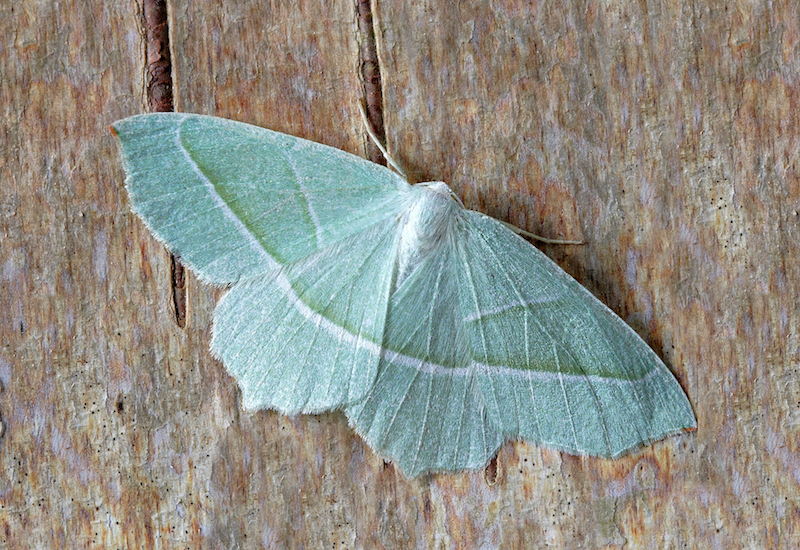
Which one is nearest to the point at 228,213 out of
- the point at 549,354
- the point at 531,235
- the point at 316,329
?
the point at 316,329

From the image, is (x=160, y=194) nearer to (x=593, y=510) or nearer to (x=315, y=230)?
(x=315, y=230)

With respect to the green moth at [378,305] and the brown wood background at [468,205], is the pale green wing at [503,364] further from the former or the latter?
the brown wood background at [468,205]

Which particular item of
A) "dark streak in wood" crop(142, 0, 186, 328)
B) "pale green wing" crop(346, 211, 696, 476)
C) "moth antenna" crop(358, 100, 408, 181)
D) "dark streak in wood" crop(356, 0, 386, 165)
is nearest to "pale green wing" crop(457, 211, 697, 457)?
"pale green wing" crop(346, 211, 696, 476)

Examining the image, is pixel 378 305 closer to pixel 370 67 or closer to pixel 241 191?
pixel 241 191

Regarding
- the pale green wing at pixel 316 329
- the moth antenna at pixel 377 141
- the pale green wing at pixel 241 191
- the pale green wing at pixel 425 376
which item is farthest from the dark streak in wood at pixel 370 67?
the pale green wing at pixel 425 376

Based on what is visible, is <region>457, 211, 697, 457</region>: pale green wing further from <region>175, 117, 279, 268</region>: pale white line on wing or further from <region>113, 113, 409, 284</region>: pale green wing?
<region>175, 117, 279, 268</region>: pale white line on wing

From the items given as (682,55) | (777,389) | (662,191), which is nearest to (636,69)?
(682,55)
